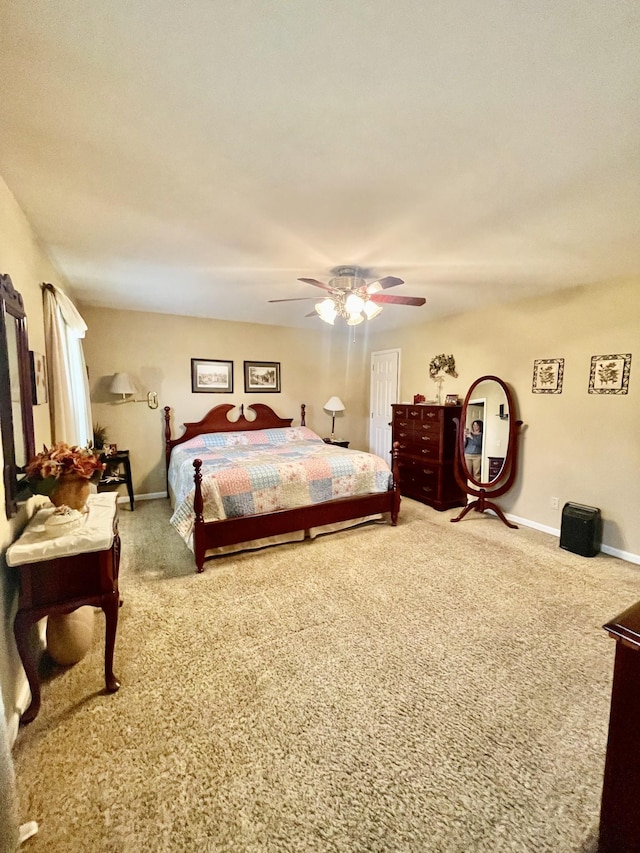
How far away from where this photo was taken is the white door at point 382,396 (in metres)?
5.69

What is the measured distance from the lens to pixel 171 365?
191 inches

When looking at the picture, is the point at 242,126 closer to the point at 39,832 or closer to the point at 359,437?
the point at 39,832

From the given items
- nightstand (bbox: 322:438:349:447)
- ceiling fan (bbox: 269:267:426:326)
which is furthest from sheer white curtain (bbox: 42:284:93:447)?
nightstand (bbox: 322:438:349:447)

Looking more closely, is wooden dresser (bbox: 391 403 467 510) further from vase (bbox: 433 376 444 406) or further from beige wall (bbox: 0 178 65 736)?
beige wall (bbox: 0 178 65 736)

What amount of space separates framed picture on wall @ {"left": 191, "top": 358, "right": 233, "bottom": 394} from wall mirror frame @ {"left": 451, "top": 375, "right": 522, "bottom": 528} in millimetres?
3241

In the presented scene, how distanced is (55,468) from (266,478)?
1774 mm

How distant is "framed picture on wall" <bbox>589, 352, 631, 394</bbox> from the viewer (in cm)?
317

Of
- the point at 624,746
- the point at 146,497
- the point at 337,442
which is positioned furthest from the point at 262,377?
the point at 624,746

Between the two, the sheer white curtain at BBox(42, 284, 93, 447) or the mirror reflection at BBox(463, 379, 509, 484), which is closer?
the sheer white curtain at BBox(42, 284, 93, 447)

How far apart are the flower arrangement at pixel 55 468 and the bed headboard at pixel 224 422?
312 cm

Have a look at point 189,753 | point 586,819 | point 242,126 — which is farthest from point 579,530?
point 242,126

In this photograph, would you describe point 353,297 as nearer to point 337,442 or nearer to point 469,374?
point 469,374

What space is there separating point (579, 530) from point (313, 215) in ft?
11.3

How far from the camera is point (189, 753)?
144cm
